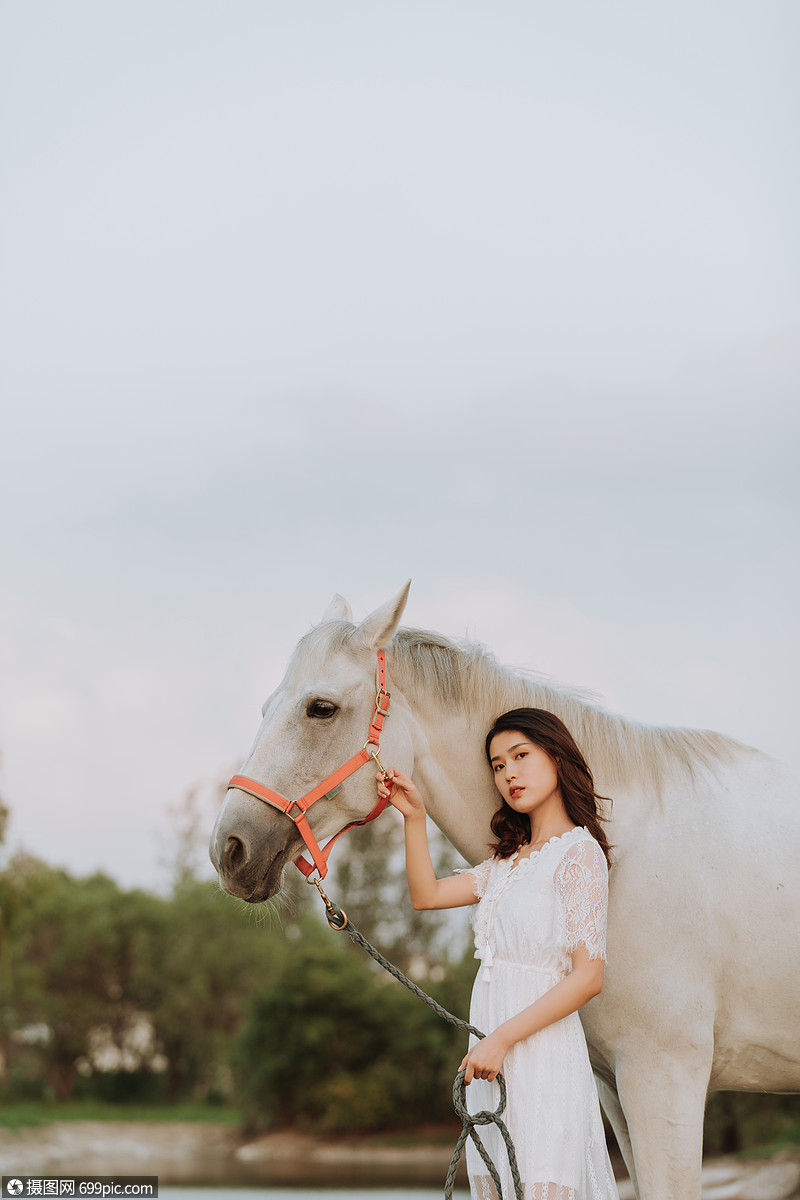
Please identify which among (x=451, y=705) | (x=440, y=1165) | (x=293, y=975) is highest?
(x=451, y=705)

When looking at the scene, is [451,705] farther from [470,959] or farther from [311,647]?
[470,959]

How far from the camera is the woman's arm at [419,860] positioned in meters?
2.94

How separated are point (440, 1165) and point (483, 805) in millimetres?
23627

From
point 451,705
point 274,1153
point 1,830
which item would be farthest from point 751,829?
point 274,1153

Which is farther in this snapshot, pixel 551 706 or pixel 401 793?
pixel 551 706

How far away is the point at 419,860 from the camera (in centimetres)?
302

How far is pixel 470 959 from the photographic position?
816 inches

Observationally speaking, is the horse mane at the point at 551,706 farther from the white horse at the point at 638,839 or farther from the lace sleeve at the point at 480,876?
the lace sleeve at the point at 480,876

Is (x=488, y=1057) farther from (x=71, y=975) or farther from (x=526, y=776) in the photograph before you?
(x=71, y=975)

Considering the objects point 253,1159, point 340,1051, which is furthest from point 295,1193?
point 253,1159

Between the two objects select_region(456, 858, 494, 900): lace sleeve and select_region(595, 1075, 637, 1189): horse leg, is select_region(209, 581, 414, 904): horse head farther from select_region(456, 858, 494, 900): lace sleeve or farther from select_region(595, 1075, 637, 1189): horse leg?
select_region(595, 1075, 637, 1189): horse leg

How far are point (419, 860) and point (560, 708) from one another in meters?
0.63

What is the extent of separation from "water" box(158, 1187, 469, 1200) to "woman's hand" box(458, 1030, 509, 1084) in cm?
1411

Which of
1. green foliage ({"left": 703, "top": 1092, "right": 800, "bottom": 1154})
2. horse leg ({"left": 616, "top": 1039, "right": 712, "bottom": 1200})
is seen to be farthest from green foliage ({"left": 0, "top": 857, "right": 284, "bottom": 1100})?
horse leg ({"left": 616, "top": 1039, "right": 712, "bottom": 1200})
